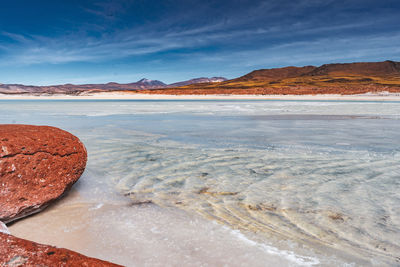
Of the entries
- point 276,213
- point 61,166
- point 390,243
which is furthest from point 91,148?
point 390,243

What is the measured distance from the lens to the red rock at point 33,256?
146 centimetres

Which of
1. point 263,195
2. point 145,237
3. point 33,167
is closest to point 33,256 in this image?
point 145,237

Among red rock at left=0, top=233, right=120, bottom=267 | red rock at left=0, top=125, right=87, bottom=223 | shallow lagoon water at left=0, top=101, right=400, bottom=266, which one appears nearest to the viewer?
red rock at left=0, top=233, right=120, bottom=267

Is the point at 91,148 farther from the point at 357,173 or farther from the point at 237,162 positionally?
the point at 357,173

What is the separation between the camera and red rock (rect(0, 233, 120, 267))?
146 centimetres

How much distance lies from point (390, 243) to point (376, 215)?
1.76 feet

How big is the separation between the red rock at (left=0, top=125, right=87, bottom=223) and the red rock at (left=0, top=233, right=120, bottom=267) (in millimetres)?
1206

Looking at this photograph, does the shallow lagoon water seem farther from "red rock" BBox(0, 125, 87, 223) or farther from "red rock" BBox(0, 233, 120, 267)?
"red rock" BBox(0, 233, 120, 267)

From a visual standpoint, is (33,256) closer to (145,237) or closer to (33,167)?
(145,237)

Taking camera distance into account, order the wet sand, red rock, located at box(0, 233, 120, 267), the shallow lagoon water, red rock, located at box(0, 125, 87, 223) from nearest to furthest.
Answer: red rock, located at box(0, 233, 120, 267), the wet sand, the shallow lagoon water, red rock, located at box(0, 125, 87, 223)

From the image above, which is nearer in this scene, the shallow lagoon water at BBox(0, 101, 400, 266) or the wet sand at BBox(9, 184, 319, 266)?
the wet sand at BBox(9, 184, 319, 266)

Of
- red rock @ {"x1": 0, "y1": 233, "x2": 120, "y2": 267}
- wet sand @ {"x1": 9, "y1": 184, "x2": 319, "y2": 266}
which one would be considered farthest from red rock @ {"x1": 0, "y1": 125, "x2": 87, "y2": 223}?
red rock @ {"x1": 0, "y1": 233, "x2": 120, "y2": 267}

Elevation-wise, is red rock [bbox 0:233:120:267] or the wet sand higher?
red rock [bbox 0:233:120:267]

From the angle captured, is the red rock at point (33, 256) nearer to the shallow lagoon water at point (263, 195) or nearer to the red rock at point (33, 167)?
the shallow lagoon water at point (263, 195)
